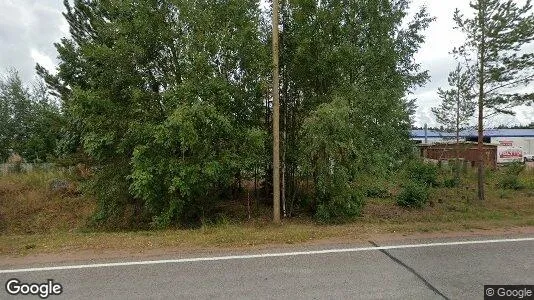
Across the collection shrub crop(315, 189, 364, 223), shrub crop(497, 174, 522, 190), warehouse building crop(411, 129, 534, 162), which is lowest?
shrub crop(497, 174, 522, 190)

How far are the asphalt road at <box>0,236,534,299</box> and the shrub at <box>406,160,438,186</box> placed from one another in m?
13.0

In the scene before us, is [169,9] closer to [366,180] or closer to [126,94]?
[126,94]

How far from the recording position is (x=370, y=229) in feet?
26.5

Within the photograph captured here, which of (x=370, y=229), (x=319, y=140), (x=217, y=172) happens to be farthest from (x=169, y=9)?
(x=370, y=229)

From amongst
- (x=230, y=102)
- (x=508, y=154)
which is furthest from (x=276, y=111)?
(x=508, y=154)

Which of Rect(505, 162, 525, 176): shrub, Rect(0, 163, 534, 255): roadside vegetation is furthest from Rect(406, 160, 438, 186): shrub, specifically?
Rect(505, 162, 525, 176): shrub

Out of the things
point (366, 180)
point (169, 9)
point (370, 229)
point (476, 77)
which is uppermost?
point (169, 9)

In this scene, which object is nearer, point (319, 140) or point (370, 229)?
point (370, 229)

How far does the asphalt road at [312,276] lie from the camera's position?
14.6 feet

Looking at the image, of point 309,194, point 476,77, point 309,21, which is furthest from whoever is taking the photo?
point 476,77

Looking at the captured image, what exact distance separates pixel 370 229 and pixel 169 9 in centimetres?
805

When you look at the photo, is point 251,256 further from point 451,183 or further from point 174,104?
point 451,183

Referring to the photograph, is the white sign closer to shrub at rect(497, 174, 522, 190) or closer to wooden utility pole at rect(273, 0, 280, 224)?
shrub at rect(497, 174, 522, 190)

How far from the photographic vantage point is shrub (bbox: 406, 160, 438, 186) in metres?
18.8
